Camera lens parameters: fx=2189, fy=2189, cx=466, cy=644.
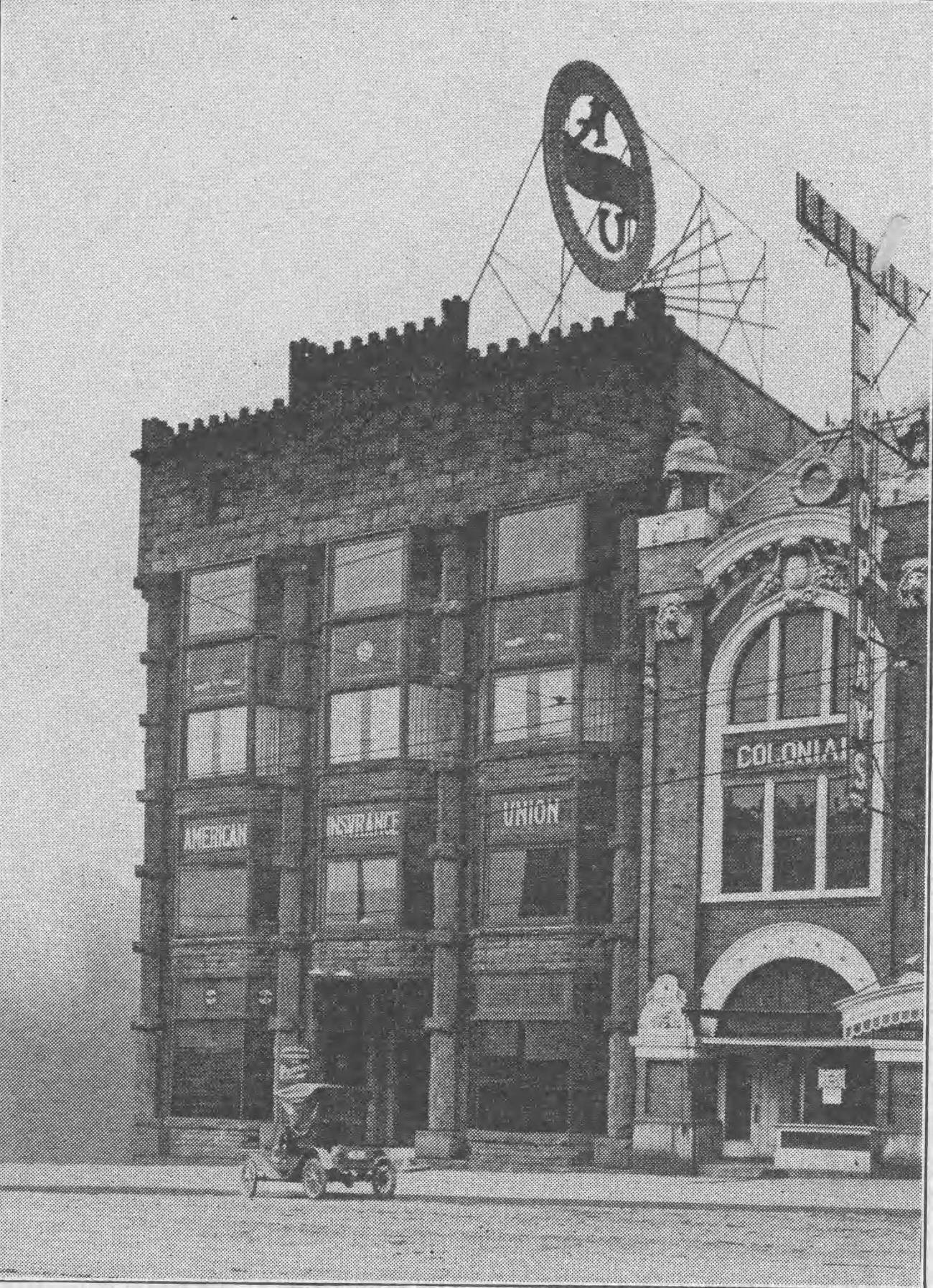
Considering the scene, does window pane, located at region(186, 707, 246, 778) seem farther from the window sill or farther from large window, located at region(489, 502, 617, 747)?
the window sill

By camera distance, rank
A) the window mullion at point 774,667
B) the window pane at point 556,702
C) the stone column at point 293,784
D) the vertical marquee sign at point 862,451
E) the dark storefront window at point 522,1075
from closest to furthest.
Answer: the vertical marquee sign at point 862,451
the window mullion at point 774,667
the dark storefront window at point 522,1075
the window pane at point 556,702
the stone column at point 293,784

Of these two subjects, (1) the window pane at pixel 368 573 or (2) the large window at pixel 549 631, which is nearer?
(2) the large window at pixel 549 631

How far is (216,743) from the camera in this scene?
97.1 ft

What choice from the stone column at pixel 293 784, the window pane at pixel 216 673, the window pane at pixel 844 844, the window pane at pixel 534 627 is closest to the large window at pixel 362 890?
the stone column at pixel 293 784

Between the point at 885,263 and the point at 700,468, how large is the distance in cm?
449

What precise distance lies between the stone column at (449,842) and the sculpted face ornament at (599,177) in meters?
5.14

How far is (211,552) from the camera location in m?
30.2

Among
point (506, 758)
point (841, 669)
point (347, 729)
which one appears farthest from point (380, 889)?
point (841, 669)

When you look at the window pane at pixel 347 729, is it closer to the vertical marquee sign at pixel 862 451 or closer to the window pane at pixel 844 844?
the window pane at pixel 844 844

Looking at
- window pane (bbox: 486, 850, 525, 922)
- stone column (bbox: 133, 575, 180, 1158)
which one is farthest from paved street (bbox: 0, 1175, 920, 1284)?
window pane (bbox: 486, 850, 525, 922)

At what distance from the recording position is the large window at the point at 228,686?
1156 inches

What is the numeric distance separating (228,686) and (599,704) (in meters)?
5.28

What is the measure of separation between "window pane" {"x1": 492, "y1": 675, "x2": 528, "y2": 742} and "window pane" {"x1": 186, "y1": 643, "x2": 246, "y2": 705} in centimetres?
352

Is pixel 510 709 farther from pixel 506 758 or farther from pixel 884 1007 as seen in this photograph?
pixel 884 1007
